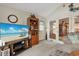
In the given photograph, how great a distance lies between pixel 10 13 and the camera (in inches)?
68.8

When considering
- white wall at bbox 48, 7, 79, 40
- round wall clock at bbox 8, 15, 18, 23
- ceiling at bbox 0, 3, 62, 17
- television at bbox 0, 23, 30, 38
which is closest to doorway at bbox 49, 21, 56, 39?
white wall at bbox 48, 7, 79, 40

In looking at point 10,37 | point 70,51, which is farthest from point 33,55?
point 70,51

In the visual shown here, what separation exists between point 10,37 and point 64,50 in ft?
3.13

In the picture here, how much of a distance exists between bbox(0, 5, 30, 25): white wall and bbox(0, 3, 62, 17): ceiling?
0.07 m

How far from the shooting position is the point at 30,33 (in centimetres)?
192

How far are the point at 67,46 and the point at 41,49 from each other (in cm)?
46

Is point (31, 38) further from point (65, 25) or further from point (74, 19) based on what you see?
point (74, 19)

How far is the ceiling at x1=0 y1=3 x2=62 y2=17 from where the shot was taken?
1.80 meters

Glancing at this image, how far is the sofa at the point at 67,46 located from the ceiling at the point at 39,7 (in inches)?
21.5

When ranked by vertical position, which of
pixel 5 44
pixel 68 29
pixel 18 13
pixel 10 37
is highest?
pixel 18 13

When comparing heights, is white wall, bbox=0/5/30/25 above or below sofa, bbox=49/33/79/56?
above

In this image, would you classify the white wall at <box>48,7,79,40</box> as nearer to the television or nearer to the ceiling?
the ceiling

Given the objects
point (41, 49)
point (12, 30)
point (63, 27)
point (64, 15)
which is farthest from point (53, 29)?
point (12, 30)

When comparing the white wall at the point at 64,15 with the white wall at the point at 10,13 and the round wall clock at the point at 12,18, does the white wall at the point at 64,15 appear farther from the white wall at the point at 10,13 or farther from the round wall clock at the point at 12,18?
the round wall clock at the point at 12,18
